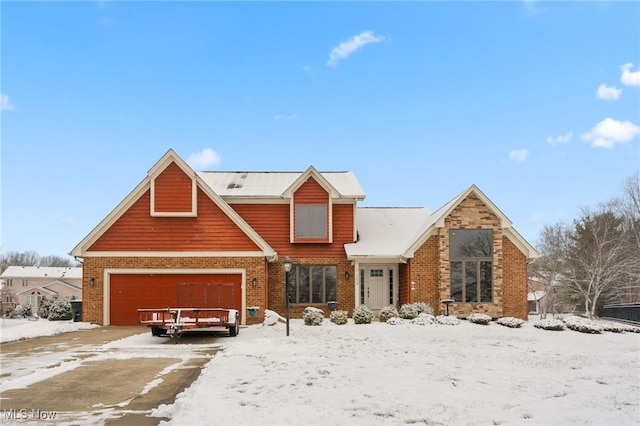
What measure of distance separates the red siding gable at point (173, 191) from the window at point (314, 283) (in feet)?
21.4

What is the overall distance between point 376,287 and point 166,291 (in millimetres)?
10148

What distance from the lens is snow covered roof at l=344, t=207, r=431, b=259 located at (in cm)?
2648

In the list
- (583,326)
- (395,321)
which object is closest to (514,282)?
(583,326)

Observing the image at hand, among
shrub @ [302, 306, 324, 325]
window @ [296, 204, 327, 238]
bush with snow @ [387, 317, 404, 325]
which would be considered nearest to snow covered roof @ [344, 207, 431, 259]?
window @ [296, 204, 327, 238]

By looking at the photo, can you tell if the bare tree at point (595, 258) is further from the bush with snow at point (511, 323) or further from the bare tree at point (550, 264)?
the bush with snow at point (511, 323)

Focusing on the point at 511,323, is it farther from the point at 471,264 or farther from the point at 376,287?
the point at 376,287

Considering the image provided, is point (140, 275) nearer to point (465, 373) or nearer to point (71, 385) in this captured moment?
point (71, 385)

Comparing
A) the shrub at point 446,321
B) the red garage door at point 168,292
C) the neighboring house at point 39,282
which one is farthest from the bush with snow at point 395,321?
the neighboring house at point 39,282

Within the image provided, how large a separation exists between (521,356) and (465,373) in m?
3.49

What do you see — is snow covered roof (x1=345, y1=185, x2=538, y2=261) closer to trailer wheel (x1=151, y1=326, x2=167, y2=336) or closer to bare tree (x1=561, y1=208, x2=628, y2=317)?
trailer wheel (x1=151, y1=326, x2=167, y2=336)

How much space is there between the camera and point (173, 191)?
78.4 ft

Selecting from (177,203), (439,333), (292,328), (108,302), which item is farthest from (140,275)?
(439,333)

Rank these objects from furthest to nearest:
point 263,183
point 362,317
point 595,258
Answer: point 595,258 < point 263,183 < point 362,317

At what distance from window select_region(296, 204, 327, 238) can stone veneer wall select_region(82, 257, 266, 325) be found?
163 inches
